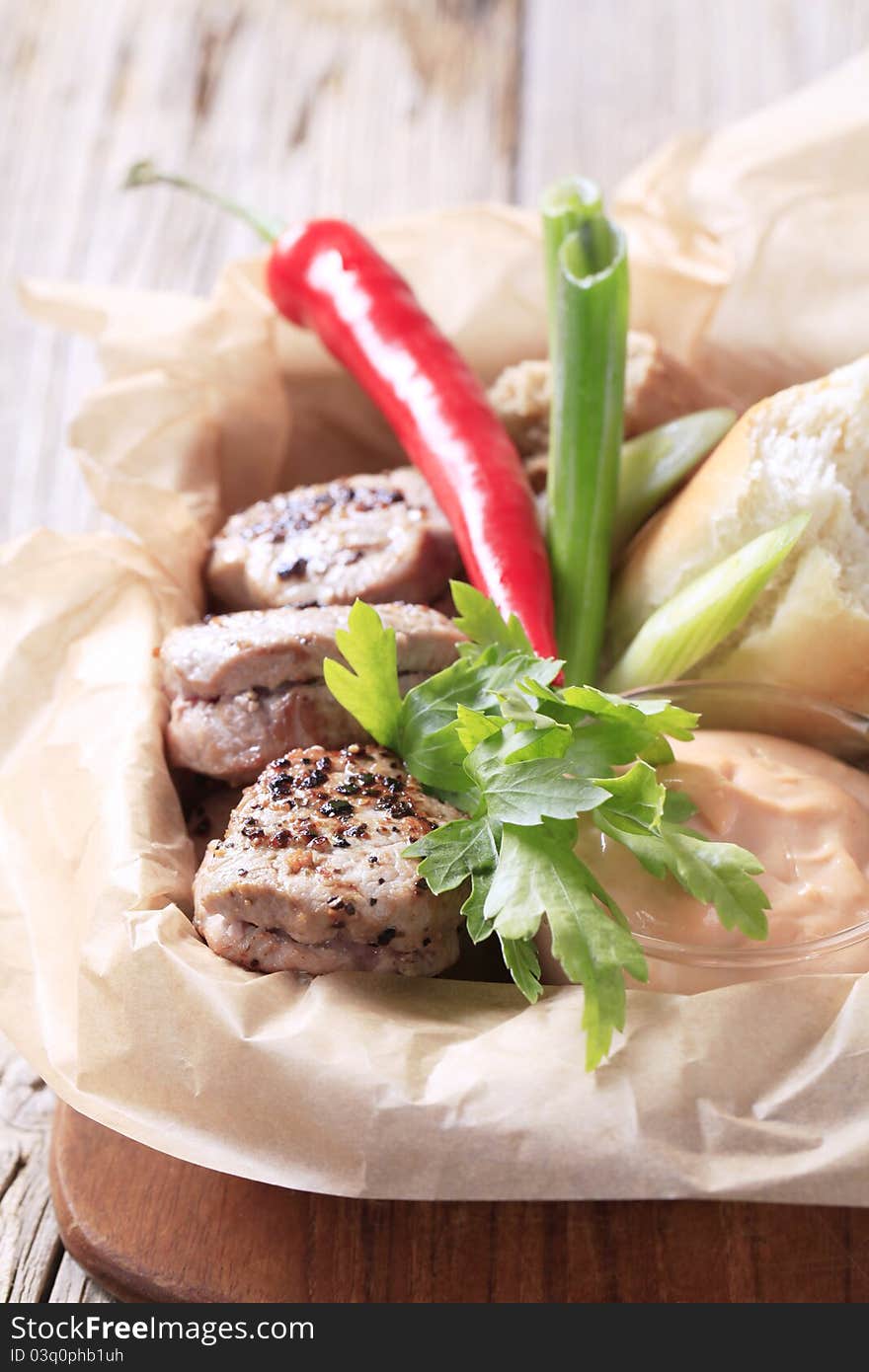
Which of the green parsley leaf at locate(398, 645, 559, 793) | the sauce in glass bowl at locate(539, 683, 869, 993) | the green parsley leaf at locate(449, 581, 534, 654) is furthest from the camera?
the green parsley leaf at locate(449, 581, 534, 654)

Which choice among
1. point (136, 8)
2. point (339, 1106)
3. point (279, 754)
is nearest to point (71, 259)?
point (136, 8)

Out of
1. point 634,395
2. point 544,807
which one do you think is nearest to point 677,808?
point 544,807

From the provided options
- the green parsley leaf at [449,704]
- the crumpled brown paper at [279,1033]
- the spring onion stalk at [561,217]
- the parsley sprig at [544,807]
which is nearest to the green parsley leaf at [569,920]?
the parsley sprig at [544,807]

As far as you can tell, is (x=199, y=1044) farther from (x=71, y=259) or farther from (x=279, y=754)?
(x=71, y=259)

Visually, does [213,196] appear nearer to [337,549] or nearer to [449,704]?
[337,549]

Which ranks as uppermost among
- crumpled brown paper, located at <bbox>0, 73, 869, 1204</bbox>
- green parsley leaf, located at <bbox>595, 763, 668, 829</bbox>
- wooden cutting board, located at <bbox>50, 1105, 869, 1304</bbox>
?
green parsley leaf, located at <bbox>595, 763, 668, 829</bbox>

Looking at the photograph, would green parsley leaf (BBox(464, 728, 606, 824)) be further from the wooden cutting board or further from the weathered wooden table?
the weathered wooden table

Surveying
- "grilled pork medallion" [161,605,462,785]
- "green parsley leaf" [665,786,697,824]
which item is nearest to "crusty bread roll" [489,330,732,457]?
"grilled pork medallion" [161,605,462,785]

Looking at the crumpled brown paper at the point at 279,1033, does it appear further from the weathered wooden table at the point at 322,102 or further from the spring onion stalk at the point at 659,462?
the weathered wooden table at the point at 322,102
